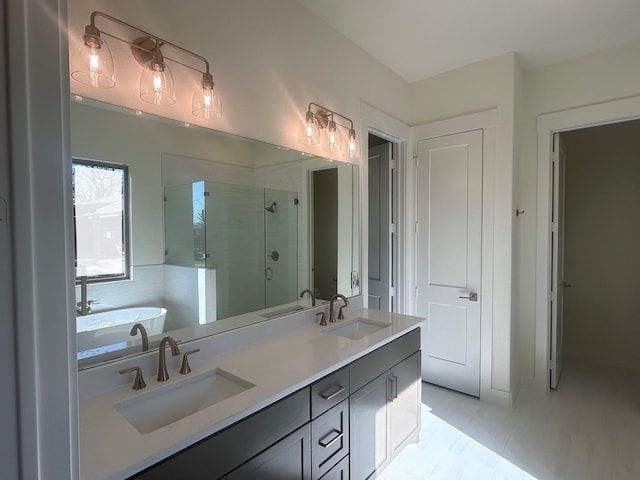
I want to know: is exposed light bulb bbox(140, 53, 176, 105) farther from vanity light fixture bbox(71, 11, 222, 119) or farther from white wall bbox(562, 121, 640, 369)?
white wall bbox(562, 121, 640, 369)

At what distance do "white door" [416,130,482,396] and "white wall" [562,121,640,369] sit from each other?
1.38m

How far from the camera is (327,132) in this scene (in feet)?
7.38

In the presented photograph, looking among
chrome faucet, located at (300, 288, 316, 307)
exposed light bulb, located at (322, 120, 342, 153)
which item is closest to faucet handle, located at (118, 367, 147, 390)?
chrome faucet, located at (300, 288, 316, 307)

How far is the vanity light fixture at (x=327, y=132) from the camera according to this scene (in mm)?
2111

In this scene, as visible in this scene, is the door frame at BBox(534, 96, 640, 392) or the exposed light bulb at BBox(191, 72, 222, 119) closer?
the exposed light bulb at BBox(191, 72, 222, 119)

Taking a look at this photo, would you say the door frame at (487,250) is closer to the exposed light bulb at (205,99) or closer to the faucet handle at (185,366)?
the exposed light bulb at (205,99)

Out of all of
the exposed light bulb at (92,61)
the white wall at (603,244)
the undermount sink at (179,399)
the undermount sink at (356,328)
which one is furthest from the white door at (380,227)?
the exposed light bulb at (92,61)

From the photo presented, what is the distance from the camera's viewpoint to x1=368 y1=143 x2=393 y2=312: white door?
3225 millimetres

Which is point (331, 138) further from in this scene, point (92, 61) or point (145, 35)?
point (92, 61)

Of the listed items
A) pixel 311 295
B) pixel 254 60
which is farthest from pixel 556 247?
pixel 254 60

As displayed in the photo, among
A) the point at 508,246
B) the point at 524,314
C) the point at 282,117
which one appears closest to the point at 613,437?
the point at 524,314

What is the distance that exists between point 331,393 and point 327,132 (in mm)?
1578

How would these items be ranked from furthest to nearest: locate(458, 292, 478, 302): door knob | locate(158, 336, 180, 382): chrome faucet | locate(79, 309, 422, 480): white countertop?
1. locate(458, 292, 478, 302): door knob
2. locate(158, 336, 180, 382): chrome faucet
3. locate(79, 309, 422, 480): white countertop

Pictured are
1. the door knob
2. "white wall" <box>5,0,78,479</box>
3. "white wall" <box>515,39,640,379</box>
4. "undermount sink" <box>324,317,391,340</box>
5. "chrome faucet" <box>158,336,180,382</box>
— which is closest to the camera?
"white wall" <box>5,0,78,479</box>
